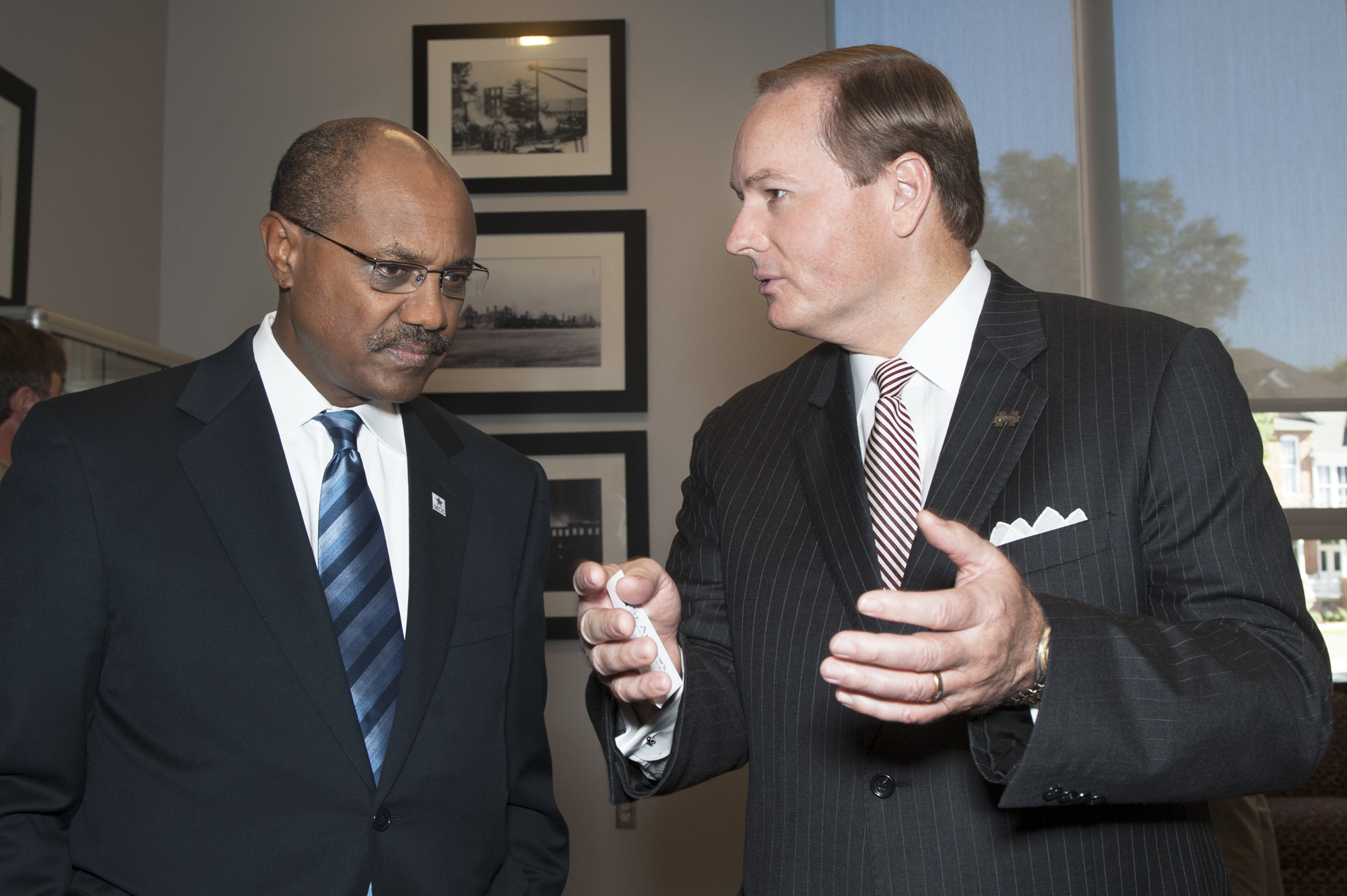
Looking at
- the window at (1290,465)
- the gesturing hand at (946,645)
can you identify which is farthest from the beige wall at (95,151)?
the window at (1290,465)

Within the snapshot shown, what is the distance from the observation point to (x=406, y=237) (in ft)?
5.73

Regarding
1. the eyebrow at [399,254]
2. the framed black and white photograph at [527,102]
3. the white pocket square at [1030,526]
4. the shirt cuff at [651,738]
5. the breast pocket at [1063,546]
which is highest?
the framed black and white photograph at [527,102]

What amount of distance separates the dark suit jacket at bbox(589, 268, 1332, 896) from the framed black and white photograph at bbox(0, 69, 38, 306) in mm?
2563

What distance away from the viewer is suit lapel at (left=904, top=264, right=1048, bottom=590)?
1411 millimetres

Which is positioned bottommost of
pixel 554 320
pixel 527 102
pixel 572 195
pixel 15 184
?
pixel 554 320

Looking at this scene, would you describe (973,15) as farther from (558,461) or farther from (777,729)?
(777,729)

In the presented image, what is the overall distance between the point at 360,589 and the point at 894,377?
939 mm

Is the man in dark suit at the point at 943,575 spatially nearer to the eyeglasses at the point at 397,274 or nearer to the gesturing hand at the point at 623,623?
the gesturing hand at the point at 623,623

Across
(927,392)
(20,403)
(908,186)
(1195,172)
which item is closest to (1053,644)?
(927,392)

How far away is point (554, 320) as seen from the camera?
4062 millimetres

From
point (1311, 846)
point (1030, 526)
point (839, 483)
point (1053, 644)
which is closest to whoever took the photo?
point (1053, 644)

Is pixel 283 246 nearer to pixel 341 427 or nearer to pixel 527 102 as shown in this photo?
pixel 341 427

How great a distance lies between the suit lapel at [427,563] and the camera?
1619 millimetres

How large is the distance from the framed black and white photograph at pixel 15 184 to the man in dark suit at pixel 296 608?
1.76 meters
